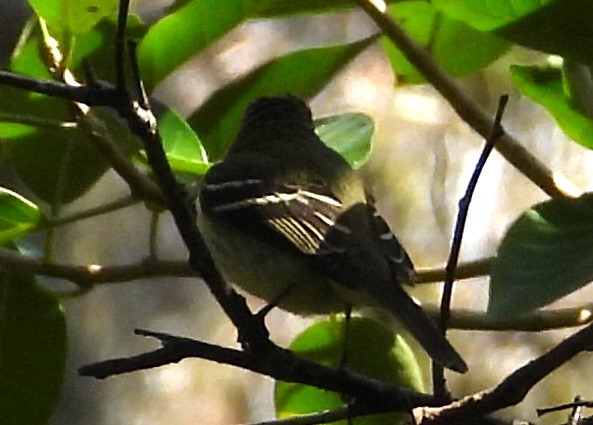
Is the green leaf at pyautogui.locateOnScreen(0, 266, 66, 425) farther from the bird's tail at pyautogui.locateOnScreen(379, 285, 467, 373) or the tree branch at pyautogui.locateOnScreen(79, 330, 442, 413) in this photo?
the tree branch at pyautogui.locateOnScreen(79, 330, 442, 413)

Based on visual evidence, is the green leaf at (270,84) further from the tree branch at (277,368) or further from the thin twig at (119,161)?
the tree branch at (277,368)

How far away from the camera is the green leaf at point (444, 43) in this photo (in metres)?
1.12

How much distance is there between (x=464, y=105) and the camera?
0.98 meters

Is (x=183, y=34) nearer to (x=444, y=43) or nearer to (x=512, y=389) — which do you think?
(x=444, y=43)

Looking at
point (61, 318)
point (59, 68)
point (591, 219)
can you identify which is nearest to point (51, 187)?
point (61, 318)

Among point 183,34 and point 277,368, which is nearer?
point 277,368

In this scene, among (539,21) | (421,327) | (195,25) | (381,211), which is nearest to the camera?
(539,21)

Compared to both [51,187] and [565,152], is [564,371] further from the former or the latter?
[51,187]

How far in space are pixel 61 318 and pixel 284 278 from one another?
0.20 m

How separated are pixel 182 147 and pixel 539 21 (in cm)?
31

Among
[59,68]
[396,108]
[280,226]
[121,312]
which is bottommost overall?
[121,312]

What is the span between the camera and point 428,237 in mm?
3996

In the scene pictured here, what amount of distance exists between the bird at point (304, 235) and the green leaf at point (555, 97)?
0.59 ft

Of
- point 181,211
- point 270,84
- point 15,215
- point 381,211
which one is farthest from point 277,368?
point 381,211
